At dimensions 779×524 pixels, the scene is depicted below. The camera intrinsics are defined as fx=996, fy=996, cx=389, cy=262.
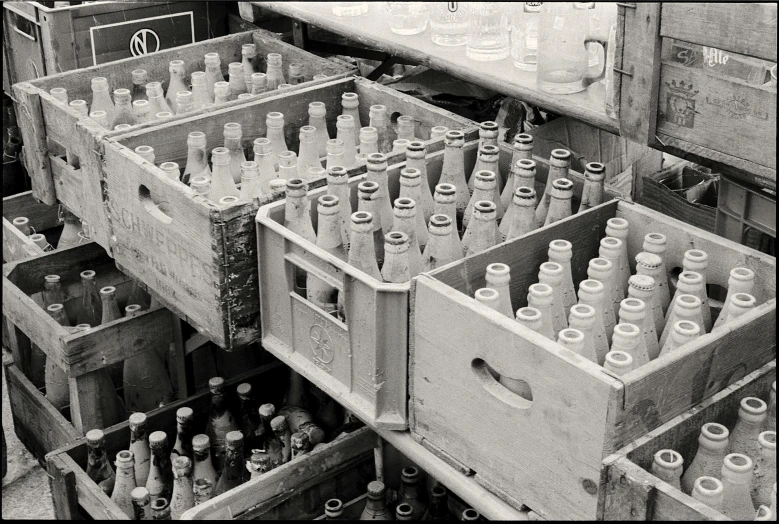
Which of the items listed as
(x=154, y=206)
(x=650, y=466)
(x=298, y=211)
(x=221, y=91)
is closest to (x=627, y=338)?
(x=650, y=466)

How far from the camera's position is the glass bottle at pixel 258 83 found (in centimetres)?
281

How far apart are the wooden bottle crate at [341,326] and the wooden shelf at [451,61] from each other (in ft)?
0.52

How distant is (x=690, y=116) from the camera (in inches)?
69.9

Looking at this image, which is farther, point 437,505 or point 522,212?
point 437,505

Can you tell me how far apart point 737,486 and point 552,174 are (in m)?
0.84

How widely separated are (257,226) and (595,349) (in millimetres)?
710

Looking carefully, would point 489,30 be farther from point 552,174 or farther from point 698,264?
point 698,264

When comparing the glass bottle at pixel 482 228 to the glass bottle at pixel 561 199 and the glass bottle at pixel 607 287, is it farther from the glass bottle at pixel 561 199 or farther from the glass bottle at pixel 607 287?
the glass bottle at pixel 607 287

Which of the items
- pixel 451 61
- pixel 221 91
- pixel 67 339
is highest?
pixel 451 61

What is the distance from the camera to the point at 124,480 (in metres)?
2.44

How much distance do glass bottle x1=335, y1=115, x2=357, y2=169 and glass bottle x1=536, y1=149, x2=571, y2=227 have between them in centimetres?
52

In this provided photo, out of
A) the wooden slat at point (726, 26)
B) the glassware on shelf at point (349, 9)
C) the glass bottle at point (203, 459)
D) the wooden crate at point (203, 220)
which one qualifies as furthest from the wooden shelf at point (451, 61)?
the glass bottle at point (203, 459)

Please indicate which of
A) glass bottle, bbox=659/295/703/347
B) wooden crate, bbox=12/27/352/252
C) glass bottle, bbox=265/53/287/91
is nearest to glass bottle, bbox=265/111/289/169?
wooden crate, bbox=12/27/352/252

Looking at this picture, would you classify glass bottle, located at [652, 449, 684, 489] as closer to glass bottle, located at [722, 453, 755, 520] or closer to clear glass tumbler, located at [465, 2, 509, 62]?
glass bottle, located at [722, 453, 755, 520]
